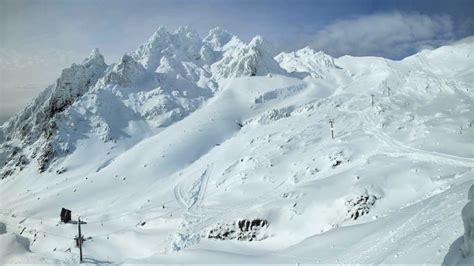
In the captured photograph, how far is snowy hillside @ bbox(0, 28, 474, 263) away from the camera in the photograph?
122ft

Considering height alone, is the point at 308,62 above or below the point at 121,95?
below

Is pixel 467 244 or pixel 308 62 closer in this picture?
pixel 467 244

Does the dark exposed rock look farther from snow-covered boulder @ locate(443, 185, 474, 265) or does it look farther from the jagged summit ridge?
the jagged summit ridge

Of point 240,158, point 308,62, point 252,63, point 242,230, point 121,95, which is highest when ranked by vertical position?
point 121,95

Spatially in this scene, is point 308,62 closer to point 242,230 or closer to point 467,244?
point 242,230

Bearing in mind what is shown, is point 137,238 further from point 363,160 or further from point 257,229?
point 363,160

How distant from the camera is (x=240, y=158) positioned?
8112cm

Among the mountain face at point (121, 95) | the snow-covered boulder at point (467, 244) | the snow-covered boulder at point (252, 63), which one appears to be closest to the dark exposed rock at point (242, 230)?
the snow-covered boulder at point (467, 244)

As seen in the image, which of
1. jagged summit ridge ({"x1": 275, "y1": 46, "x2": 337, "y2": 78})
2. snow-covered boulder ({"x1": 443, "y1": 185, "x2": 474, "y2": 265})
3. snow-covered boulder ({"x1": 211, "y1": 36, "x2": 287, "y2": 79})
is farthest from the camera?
jagged summit ridge ({"x1": 275, "y1": 46, "x2": 337, "y2": 78})

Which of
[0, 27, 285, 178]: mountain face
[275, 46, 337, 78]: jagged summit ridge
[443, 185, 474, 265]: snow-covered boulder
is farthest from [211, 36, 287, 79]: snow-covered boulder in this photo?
[443, 185, 474, 265]: snow-covered boulder

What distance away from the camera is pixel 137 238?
54.0 metres

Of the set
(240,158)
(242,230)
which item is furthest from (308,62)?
(242,230)

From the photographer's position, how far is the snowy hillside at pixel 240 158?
37094 millimetres

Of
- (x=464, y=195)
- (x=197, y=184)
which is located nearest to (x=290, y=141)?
(x=197, y=184)
